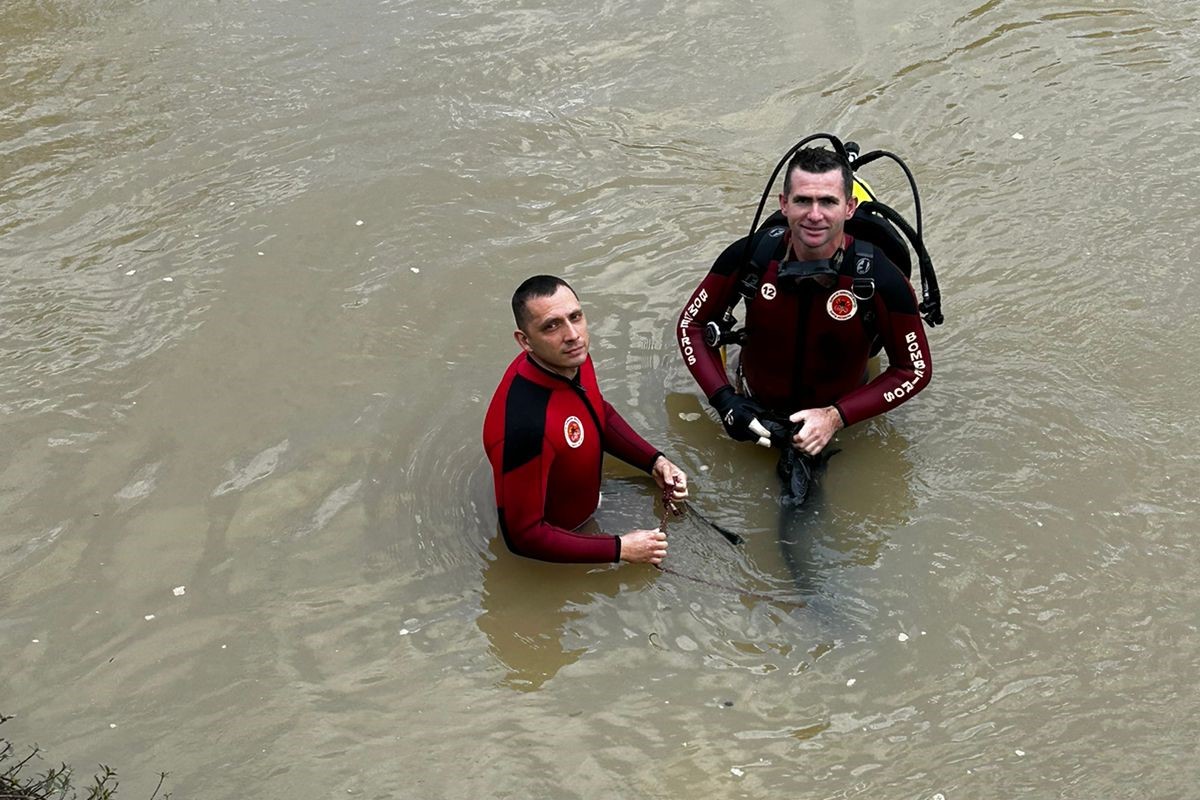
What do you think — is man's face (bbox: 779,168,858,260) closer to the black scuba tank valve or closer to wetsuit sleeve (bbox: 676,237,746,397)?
wetsuit sleeve (bbox: 676,237,746,397)

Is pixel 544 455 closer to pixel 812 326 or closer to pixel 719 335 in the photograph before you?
pixel 719 335

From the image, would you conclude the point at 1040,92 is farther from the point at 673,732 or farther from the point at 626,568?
the point at 673,732

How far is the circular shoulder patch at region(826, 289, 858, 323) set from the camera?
505 cm

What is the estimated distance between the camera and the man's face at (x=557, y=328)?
4.54 meters

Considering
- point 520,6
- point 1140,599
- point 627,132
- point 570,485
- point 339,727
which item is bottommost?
point 1140,599

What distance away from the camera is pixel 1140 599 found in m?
4.77

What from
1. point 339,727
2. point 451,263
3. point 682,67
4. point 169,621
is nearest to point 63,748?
point 169,621

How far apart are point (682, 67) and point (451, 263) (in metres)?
2.46

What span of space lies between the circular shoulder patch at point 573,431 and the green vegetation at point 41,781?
1.82 m

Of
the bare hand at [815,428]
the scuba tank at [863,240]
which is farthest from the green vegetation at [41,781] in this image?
the scuba tank at [863,240]

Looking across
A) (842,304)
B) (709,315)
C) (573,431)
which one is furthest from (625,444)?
(842,304)

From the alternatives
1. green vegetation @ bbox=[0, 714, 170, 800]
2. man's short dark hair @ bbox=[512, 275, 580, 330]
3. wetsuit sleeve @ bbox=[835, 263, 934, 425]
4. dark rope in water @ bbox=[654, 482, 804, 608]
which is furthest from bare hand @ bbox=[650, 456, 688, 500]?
green vegetation @ bbox=[0, 714, 170, 800]

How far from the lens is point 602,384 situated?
597 centimetres

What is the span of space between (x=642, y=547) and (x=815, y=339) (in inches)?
47.6
